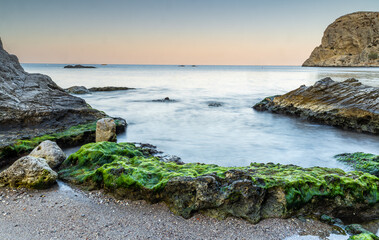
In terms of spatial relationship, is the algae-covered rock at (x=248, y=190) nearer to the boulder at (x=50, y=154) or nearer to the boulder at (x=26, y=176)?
the boulder at (x=26, y=176)

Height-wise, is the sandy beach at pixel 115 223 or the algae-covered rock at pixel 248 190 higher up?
the algae-covered rock at pixel 248 190

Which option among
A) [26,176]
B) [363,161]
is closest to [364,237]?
[363,161]

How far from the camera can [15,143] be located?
5.55 meters

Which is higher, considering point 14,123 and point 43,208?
point 14,123

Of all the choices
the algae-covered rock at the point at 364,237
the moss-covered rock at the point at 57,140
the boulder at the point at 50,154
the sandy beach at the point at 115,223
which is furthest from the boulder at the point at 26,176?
the algae-covered rock at the point at 364,237

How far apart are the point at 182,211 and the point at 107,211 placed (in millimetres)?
1030

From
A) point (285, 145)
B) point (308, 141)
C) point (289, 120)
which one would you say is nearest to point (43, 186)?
point (285, 145)

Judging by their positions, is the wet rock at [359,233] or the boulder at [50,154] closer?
the wet rock at [359,233]

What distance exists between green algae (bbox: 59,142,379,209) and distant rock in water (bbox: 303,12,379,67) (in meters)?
108

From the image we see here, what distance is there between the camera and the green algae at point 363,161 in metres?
5.04

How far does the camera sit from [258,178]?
3768mm

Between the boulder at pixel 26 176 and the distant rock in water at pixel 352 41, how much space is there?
364 feet

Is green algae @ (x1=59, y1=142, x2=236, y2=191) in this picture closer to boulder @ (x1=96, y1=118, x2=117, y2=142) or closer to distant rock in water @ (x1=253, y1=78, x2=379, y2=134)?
boulder @ (x1=96, y1=118, x2=117, y2=142)

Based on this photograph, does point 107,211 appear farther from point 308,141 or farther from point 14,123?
point 308,141
